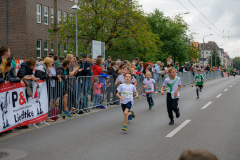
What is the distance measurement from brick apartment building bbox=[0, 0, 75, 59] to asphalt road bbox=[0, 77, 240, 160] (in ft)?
88.3

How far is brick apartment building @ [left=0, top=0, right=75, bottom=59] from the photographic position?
3659 cm

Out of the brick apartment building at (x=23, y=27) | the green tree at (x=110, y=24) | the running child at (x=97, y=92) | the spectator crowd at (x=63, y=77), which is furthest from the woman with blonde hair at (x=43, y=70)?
the brick apartment building at (x=23, y=27)

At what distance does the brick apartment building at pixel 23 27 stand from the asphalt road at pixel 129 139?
26906 millimetres

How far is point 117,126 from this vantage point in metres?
9.58

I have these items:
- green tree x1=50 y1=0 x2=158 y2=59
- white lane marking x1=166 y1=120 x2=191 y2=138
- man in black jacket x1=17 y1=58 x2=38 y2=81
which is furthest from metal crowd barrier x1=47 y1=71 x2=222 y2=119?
green tree x1=50 y1=0 x2=158 y2=59

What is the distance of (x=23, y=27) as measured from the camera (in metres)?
36.6

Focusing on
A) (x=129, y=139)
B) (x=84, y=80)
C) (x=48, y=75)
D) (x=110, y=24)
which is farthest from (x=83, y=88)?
(x=110, y=24)

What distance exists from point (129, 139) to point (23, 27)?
31.4m

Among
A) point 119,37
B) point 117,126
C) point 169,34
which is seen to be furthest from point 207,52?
point 117,126

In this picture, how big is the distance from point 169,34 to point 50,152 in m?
50.5

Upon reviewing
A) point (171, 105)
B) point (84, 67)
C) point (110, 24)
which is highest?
point (110, 24)

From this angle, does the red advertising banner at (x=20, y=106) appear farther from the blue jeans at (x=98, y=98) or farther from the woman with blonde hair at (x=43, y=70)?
the blue jeans at (x=98, y=98)

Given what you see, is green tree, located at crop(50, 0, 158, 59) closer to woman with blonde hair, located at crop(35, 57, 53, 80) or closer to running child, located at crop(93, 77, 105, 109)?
running child, located at crop(93, 77, 105, 109)

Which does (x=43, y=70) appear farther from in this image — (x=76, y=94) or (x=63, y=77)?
(x=76, y=94)
